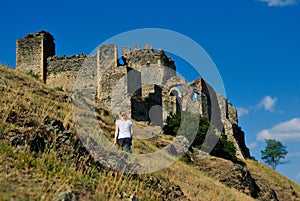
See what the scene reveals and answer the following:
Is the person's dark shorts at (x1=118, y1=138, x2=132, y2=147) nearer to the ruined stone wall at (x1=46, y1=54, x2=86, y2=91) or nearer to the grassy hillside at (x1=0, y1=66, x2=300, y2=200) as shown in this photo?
the grassy hillside at (x1=0, y1=66, x2=300, y2=200)

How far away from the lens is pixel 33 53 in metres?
37.2

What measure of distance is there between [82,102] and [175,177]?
7.05 meters

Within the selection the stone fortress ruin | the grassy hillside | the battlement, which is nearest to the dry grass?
the stone fortress ruin

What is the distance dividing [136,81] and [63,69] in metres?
6.23

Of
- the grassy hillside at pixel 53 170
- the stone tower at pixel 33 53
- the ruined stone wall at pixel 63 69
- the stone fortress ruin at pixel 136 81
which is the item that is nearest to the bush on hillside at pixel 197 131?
the stone fortress ruin at pixel 136 81

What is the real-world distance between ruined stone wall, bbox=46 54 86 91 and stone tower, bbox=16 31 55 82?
586mm

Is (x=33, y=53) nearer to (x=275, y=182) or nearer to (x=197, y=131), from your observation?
(x=197, y=131)

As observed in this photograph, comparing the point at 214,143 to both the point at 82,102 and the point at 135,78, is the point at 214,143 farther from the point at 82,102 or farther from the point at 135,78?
the point at 82,102

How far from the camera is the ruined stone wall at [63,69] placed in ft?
122

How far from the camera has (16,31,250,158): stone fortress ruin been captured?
33.6m

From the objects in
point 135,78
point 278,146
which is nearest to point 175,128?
point 135,78

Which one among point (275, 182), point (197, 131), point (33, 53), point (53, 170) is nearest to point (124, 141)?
point (53, 170)

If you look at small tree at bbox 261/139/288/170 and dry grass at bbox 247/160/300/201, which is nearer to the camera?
dry grass at bbox 247/160/300/201

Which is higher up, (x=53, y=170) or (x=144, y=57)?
(x=144, y=57)
